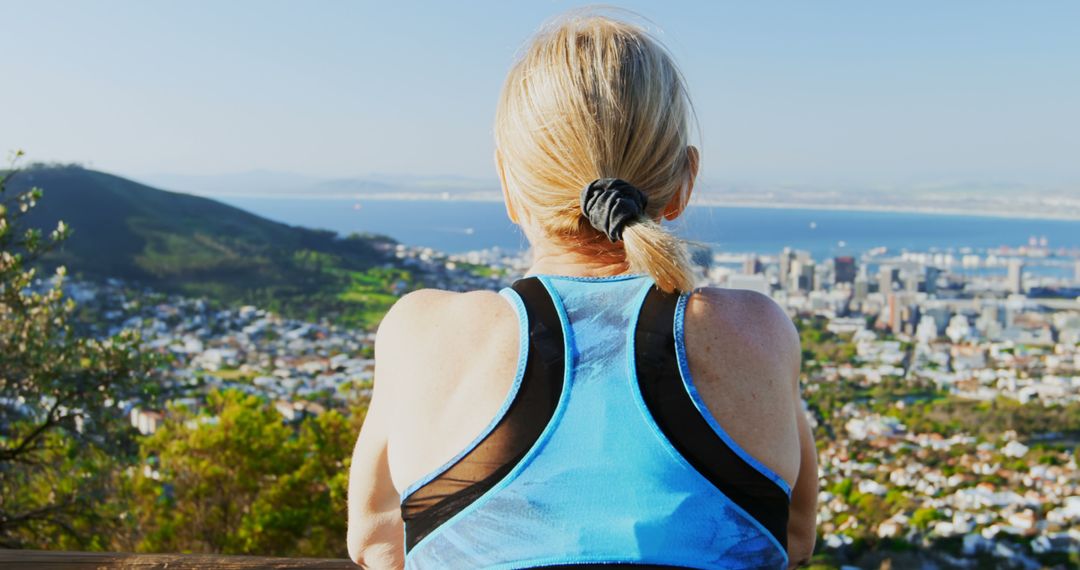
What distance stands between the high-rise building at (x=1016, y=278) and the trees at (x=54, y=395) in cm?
2501

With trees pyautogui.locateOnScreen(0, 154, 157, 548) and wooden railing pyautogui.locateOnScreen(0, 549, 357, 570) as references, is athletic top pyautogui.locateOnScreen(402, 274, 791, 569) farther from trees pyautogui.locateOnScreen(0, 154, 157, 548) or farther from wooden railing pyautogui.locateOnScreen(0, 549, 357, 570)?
trees pyautogui.locateOnScreen(0, 154, 157, 548)

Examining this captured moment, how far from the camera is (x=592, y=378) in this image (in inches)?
36.4

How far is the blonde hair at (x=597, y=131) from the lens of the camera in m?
1.04

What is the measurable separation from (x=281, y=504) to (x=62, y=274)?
2248mm

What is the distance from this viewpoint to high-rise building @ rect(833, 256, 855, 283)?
973 inches

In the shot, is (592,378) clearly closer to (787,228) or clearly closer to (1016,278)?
(1016,278)

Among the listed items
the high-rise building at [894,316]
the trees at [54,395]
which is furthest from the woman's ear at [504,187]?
the high-rise building at [894,316]

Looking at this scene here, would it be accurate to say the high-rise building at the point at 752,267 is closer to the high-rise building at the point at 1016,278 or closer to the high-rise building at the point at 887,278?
the high-rise building at the point at 887,278

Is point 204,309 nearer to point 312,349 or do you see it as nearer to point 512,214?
point 312,349

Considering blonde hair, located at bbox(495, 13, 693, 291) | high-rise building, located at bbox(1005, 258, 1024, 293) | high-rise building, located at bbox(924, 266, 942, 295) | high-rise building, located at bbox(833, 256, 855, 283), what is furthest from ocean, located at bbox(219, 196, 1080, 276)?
blonde hair, located at bbox(495, 13, 693, 291)

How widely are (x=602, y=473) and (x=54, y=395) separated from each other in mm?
4406

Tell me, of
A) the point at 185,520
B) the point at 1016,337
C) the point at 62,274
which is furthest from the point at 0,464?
the point at 1016,337

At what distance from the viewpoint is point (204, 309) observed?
2352 cm

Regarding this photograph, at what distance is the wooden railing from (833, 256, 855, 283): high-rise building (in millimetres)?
24817
